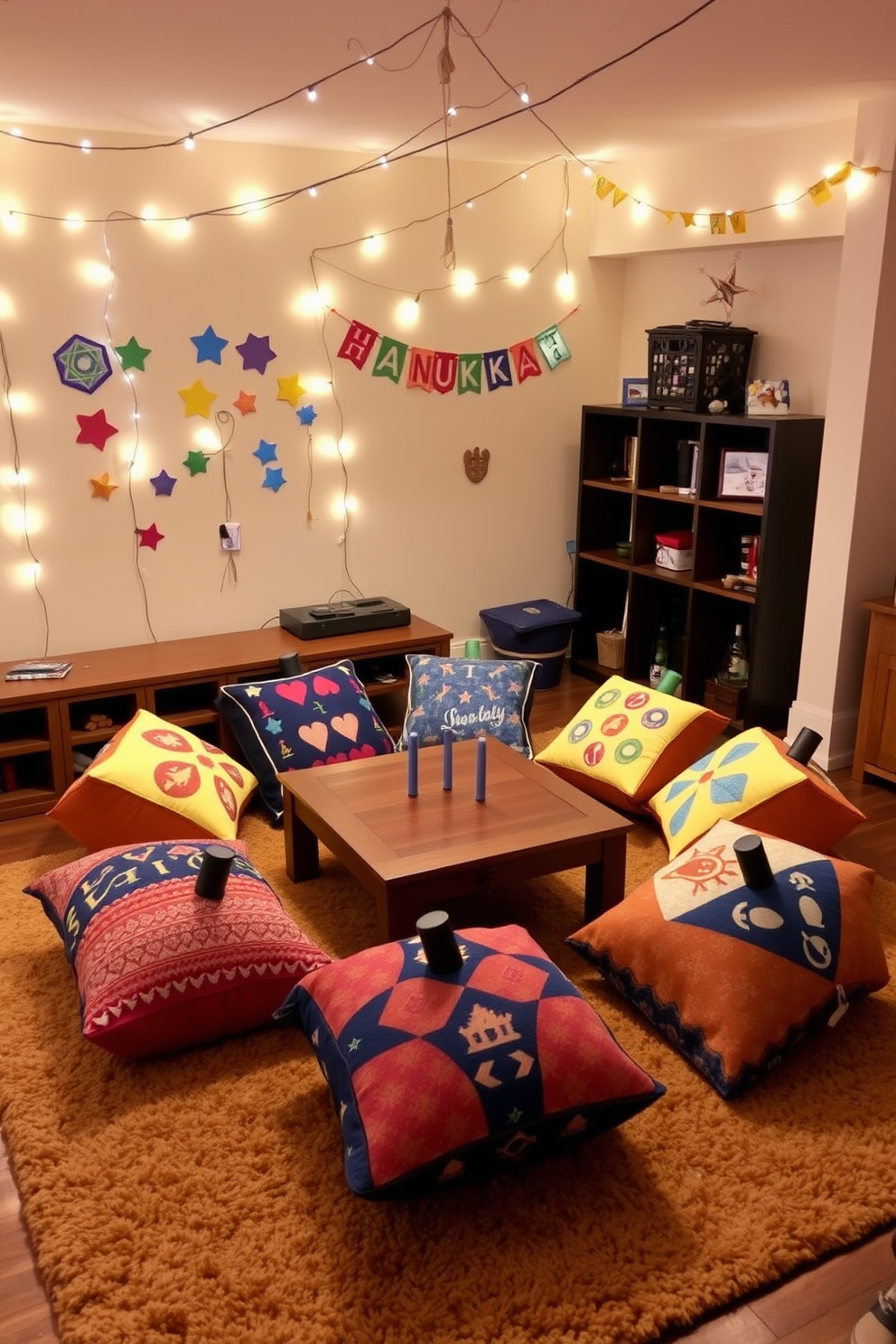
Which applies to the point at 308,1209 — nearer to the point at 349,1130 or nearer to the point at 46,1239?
the point at 349,1130

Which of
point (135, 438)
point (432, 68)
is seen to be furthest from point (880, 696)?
point (135, 438)

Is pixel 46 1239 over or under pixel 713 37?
under

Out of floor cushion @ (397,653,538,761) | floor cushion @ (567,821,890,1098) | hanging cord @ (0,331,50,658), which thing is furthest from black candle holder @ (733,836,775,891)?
hanging cord @ (0,331,50,658)

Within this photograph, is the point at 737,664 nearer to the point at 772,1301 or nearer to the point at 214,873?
the point at 214,873

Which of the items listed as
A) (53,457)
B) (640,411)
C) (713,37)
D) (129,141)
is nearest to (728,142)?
(640,411)

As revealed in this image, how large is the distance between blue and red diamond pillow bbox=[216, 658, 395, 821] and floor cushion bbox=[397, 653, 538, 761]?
16 centimetres

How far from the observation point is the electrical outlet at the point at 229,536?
4332 mm

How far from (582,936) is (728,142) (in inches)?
123

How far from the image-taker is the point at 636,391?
483 centimetres

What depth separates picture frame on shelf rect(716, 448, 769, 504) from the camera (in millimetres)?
4176

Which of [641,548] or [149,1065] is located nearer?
[149,1065]

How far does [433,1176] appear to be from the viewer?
1831 mm

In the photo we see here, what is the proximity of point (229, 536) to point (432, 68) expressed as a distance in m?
1.92

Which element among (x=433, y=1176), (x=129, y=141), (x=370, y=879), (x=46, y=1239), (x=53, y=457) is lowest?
(x=46, y=1239)
